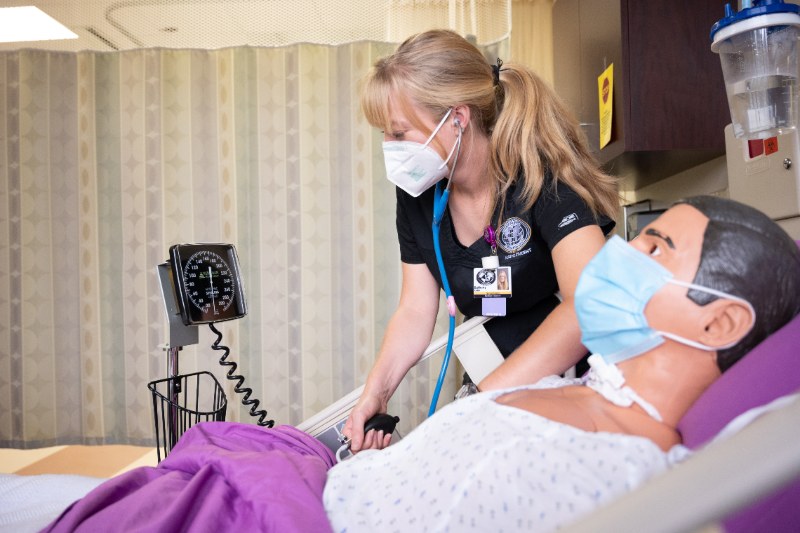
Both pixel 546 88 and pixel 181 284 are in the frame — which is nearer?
pixel 546 88

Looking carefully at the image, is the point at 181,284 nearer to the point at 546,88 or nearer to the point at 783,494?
the point at 546,88

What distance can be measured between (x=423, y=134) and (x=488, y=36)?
177cm

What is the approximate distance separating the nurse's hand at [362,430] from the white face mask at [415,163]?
500 mm

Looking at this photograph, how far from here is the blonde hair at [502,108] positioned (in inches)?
54.9

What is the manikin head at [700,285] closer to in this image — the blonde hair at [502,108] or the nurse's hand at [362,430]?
the blonde hair at [502,108]

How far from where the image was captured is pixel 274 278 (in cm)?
312

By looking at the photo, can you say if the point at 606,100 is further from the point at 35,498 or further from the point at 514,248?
the point at 35,498

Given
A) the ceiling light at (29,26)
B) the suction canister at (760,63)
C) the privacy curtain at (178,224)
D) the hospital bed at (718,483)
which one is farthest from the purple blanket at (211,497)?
the ceiling light at (29,26)

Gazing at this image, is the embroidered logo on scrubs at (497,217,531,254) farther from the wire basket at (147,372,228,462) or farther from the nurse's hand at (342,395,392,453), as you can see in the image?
the wire basket at (147,372,228,462)

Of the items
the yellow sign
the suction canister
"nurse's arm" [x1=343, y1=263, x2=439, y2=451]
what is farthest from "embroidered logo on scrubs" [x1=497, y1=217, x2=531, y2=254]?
the yellow sign

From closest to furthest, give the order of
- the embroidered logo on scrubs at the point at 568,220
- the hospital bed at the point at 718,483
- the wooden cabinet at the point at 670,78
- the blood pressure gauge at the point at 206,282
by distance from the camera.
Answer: the hospital bed at the point at 718,483 < the embroidered logo on scrubs at the point at 568,220 < the blood pressure gauge at the point at 206,282 < the wooden cabinet at the point at 670,78

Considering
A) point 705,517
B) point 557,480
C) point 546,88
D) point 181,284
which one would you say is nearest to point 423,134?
point 546,88

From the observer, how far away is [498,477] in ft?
2.57

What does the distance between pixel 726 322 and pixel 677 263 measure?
0.09 metres
